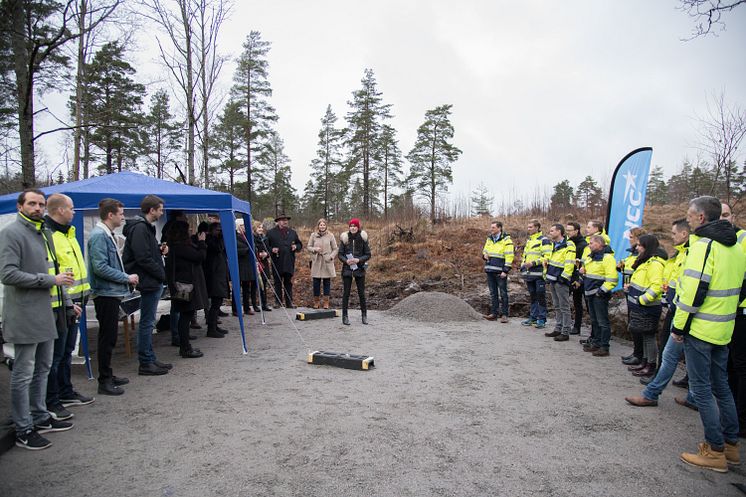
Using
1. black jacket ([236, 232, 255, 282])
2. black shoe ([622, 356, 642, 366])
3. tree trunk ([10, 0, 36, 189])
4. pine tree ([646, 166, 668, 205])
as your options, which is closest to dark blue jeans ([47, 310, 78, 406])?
black jacket ([236, 232, 255, 282])

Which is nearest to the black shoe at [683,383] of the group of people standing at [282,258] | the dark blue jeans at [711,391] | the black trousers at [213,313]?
the dark blue jeans at [711,391]

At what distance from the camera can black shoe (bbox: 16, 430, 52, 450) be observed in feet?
10.5

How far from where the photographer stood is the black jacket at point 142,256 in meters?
4.63

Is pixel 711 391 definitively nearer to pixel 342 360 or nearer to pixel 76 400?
pixel 342 360

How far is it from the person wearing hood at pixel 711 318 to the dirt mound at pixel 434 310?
5.50 meters

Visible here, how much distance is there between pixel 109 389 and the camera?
4336 mm

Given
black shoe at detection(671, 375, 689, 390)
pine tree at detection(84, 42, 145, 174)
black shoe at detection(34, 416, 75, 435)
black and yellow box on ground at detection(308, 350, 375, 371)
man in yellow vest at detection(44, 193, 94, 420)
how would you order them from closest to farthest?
black shoe at detection(34, 416, 75, 435), man in yellow vest at detection(44, 193, 94, 420), black shoe at detection(671, 375, 689, 390), black and yellow box on ground at detection(308, 350, 375, 371), pine tree at detection(84, 42, 145, 174)

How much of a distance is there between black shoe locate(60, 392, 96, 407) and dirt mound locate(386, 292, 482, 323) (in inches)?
233

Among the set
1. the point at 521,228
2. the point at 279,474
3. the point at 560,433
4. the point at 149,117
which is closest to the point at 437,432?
the point at 560,433

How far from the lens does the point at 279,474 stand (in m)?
2.85

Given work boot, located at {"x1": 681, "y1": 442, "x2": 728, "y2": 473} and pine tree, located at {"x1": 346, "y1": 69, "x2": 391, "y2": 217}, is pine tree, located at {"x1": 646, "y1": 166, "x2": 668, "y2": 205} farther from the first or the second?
work boot, located at {"x1": 681, "y1": 442, "x2": 728, "y2": 473}

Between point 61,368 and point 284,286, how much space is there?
19.0ft

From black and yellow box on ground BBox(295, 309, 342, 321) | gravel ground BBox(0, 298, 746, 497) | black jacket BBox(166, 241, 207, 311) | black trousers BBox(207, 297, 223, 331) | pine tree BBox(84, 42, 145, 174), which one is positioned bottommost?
gravel ground BBox(0, 298, 746, 497)

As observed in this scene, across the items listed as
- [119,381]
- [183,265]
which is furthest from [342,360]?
[119,381]
